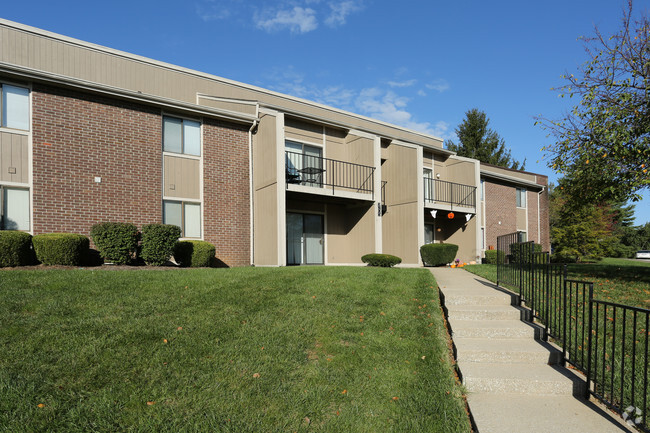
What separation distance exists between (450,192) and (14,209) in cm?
1551

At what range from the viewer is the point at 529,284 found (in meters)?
6.79

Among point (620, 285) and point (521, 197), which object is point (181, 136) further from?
point (521, 197)

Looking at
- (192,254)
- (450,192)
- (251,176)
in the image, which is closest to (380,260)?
(251,176)

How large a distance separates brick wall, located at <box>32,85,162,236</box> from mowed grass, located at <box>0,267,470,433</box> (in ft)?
11.0

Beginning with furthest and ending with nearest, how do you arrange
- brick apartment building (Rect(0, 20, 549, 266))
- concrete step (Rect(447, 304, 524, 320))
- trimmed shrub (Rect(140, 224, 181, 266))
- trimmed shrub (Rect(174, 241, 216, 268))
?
trimmed shrub (Rect(174, 241, 216, 268))
trimmed shrub (Rect(140, 224, 181, 266))
brick apartment building (Rect(0, 20, 549, 266))
concrete step (Rect(447, 304, 524, 320))

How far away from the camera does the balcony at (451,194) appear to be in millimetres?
17234

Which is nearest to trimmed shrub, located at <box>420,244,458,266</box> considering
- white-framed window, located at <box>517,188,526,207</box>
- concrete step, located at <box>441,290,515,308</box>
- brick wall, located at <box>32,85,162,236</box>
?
concrete step, located at <box>441,290,515,308</box>

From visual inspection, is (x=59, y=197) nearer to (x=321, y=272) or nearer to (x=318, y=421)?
(x=321, y=272)

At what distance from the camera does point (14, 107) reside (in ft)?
31.7

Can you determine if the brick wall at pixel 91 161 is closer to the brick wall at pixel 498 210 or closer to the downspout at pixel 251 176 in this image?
the downspout at pixel 251 176

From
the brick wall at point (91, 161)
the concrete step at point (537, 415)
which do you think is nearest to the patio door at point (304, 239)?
the brick wall at point (91, 161)

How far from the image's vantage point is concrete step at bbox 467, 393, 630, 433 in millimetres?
3573

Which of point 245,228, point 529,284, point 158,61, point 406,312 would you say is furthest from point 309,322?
point 158,61

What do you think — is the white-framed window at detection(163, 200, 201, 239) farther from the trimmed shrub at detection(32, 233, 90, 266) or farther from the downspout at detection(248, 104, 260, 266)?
the trimmed shrub at detection(32, 233, 90, 266)
